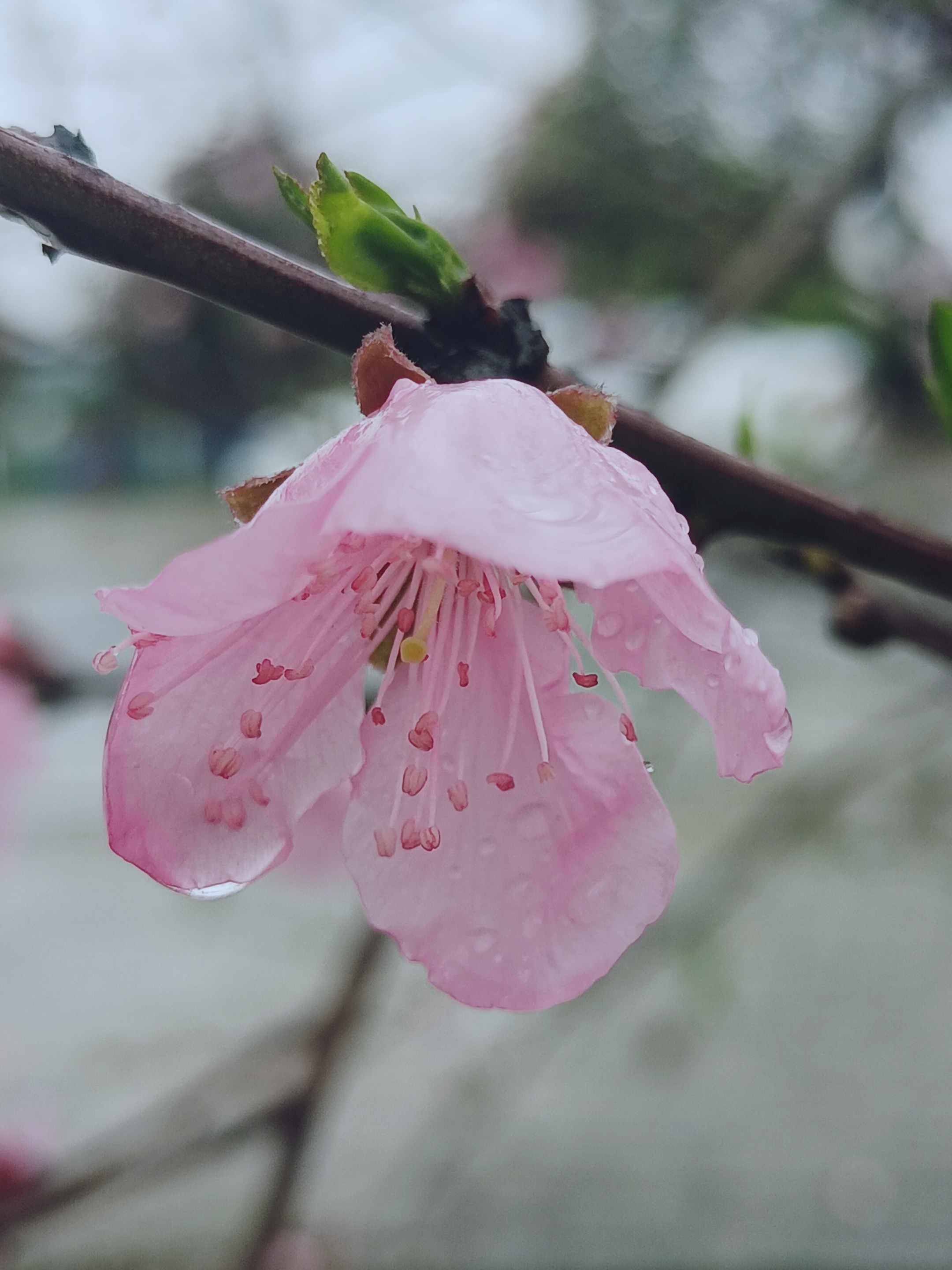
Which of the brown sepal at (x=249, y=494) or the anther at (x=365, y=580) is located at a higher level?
the brown sepal at (x=249, y=494)

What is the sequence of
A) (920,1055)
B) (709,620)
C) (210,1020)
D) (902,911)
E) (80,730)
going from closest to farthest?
(709,620)
(920,1055)
(210,1020)
(902,911)
(80,730)

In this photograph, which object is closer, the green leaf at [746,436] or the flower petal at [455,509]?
the flower petal at [455,509]

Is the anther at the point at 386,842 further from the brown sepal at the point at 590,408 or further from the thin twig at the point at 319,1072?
the thin twig at the point at 319,1072

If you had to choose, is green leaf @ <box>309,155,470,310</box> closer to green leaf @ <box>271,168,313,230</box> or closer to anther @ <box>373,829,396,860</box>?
green leaf @ <box>271,168,313,230</box>

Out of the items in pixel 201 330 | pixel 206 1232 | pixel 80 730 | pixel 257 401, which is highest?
pixel 201 330

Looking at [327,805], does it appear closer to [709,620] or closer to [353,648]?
[353,648]

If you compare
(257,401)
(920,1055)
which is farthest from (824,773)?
(257,401)

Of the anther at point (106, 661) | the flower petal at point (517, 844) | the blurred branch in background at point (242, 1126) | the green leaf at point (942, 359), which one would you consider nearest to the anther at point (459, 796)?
the flower petal at point (517, 844)
